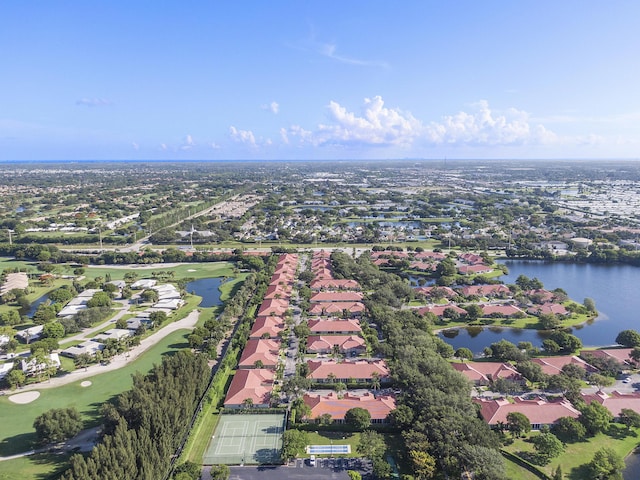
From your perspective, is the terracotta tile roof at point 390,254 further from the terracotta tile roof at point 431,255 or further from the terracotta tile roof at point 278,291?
the terracotta tile roof at point 278,291

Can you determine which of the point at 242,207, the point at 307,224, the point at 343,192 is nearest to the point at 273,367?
the point at 307,224

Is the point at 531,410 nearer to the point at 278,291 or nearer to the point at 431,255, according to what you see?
the point at 278,291

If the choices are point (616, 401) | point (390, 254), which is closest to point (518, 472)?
point (616, 401)

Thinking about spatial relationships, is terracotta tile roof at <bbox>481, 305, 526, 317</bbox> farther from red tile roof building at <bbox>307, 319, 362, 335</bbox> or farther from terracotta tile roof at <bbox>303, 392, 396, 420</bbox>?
terracotta tile roof at <bbox>303, 392, 396, 420</bbox>

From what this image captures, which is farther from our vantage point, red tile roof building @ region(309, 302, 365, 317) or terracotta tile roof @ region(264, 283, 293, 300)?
terracotta tile roof @ region(264, 283, 293, 300)

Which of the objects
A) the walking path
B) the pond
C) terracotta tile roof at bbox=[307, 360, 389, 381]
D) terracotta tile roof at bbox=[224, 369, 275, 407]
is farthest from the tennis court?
the pond

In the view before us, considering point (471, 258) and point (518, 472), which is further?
point (471, 258)

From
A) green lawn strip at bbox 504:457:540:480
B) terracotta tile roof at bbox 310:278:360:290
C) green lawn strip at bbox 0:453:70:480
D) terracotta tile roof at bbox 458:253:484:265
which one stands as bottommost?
green lawn strip at bbox 504:457:540:480
